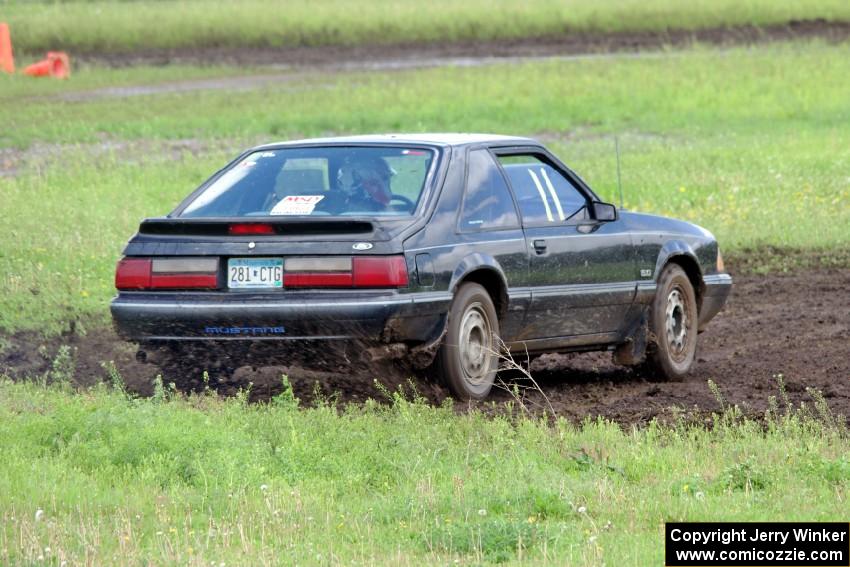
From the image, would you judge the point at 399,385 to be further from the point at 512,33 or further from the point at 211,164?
the point at 512,33

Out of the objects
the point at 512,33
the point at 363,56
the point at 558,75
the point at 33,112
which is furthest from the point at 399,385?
the point at 512,33

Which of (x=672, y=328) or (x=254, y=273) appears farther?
(x=672, y=328)

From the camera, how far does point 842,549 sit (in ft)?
19.0

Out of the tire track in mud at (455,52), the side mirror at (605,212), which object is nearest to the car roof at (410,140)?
the side mirror at (605,212)

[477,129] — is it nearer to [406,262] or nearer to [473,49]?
[406,262]

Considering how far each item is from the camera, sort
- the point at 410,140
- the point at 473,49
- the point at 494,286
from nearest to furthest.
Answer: the point at 494,286 < the point at 410,140 < the point at 473,49

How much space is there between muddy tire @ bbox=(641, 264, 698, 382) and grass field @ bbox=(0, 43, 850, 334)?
418 centimetres

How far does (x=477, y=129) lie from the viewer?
1025 inches

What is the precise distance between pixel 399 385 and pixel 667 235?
2814mm

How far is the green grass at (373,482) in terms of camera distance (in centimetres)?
589

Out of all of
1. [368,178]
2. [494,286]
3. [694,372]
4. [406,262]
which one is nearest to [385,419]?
[406,262]

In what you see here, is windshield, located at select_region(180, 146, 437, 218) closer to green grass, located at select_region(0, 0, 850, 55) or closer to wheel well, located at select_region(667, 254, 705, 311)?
wheel well, located at select_region(667, 254, 705, 311)

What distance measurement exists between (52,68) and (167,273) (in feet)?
95.3

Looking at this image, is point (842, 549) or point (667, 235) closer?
point (842, 549)
